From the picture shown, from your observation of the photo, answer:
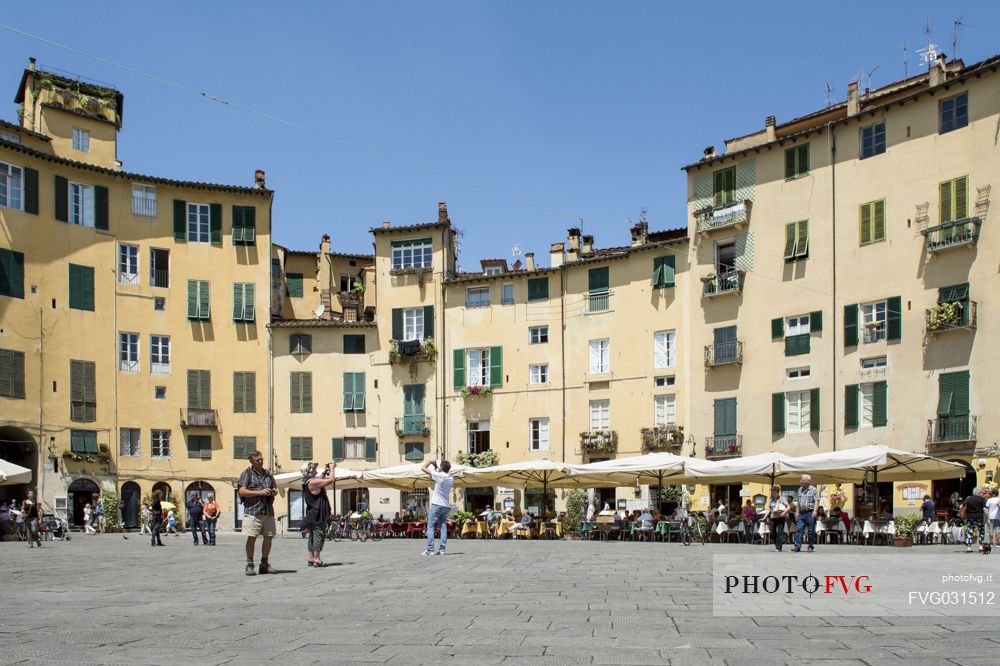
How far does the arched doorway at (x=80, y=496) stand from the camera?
5412 cm

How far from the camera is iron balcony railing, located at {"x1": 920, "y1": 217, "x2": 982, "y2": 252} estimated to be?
40.1 metres

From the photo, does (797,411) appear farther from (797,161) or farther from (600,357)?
(600,357)

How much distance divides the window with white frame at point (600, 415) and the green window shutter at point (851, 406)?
13.3 metres

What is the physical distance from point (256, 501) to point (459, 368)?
42.3m

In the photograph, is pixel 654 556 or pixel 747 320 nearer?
pixel 654 556

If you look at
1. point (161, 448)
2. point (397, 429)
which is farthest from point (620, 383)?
point (161, 448)

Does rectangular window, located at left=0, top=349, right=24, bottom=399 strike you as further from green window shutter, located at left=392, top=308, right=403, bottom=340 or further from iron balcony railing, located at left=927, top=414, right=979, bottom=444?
iron balcony railing, located at left=927, top=414, right=979, bottom=444

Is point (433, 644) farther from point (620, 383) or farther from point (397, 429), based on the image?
point (397, 429)

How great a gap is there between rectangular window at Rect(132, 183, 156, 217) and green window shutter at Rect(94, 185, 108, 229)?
5.23ft

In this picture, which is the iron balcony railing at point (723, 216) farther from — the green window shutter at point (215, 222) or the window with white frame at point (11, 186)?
the window with white frame at point (11, 186)

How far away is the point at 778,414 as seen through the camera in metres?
46.6

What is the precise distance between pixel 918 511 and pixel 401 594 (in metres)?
31.9

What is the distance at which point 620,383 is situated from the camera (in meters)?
54.1


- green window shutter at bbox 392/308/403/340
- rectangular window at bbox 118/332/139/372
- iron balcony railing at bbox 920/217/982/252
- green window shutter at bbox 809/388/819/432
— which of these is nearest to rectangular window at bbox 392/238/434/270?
green window shutter at bbox 392/308/403/340
